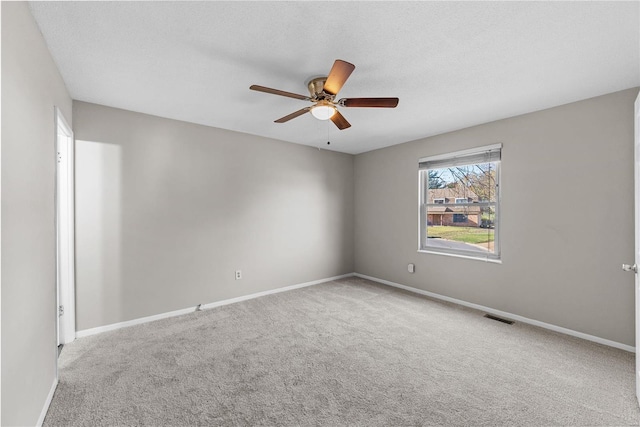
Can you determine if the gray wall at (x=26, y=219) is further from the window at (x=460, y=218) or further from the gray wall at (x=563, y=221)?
the window at (x=460, y=218)

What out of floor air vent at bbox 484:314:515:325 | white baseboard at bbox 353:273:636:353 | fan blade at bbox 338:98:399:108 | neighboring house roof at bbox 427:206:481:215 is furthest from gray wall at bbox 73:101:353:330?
floor air vent at bbox 484:314:515:325

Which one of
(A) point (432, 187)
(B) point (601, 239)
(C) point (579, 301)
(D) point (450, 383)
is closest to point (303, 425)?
(D) point (450, 383)

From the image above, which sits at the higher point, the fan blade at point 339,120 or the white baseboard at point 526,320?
the fan blade at point 339,120

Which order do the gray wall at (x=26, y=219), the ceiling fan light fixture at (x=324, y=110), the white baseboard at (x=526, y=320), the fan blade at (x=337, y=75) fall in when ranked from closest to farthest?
the gray wall at (x=26, y=219)
the fan blade at (x=337, y=75)
the ceiling fan light fixture at (x=324, y=110)
the white baseboard at (x=526, y=320)

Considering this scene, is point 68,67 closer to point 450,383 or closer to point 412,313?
point 450,383

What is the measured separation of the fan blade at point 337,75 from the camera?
1.74 m

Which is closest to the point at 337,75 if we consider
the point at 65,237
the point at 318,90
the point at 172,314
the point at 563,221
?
the point at 318,90

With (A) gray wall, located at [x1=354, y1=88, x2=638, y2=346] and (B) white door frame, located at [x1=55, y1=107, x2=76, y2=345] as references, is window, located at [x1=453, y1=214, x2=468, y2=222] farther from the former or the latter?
(B) white door frame, located at [x1=55, y1=107, x2=76, y2=345]

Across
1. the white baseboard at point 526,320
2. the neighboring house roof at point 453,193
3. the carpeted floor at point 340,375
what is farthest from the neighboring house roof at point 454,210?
the carpeted floor at point 340,375

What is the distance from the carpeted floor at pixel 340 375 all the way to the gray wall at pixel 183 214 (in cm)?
49

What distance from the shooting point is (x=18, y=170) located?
57.4 inches

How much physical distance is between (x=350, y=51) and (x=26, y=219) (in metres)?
2.21

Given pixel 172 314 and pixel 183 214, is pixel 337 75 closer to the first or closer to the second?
pixel 183 214

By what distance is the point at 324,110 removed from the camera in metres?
2.35
